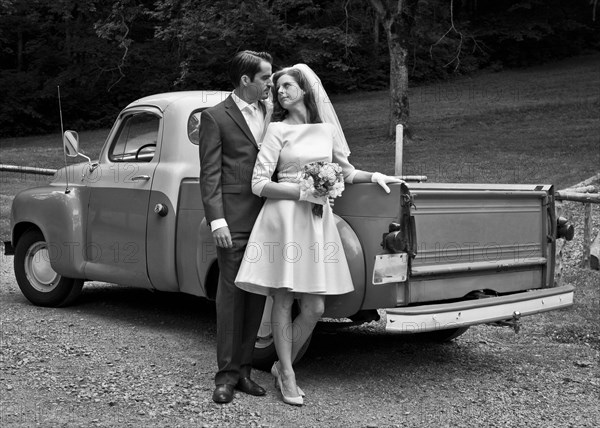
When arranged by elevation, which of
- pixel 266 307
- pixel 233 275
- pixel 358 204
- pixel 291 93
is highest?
pixel 291 93

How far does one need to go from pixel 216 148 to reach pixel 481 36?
35599 millimetres

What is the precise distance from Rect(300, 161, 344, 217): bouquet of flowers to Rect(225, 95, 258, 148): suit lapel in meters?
0.39

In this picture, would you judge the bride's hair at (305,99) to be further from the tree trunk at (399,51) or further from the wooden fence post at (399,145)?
the tree trunk at (399,51)

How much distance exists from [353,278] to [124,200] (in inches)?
91.9

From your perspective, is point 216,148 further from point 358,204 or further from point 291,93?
point 358,204

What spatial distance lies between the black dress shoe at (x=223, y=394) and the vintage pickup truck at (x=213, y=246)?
62cm

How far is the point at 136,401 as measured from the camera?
4.75 meters

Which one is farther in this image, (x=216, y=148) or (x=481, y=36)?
(x=481, y=36)

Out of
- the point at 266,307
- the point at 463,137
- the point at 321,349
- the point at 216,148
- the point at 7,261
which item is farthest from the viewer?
the point at 463,137

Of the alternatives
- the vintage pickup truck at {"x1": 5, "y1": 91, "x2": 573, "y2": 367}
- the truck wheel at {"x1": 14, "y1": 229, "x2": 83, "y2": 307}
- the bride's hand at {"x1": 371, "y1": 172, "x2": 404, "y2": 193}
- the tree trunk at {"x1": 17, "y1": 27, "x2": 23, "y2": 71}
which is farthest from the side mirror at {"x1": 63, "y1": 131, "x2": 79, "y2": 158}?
the tree trunk at {"x1": 17, "y1": 27, "x2": 23, "y2": 71}

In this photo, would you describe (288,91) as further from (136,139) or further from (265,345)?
(136,139)

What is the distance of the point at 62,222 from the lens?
6875 millimetres

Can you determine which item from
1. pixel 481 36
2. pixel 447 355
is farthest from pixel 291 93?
pixel 481 36

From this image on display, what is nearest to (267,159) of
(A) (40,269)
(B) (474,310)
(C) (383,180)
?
(C) (383,180)
